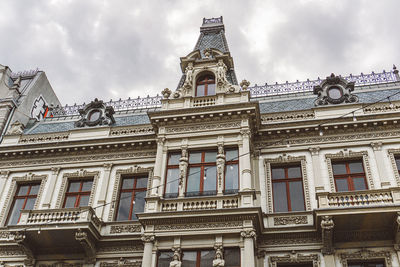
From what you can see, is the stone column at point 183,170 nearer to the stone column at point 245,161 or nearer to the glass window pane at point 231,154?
the glass window pane at point 231,154

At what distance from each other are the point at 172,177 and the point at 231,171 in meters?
2.82

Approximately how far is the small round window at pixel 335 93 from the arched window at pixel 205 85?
6608 mm

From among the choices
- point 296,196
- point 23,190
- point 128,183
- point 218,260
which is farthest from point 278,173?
point 23,190

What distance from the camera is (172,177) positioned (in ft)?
66.5

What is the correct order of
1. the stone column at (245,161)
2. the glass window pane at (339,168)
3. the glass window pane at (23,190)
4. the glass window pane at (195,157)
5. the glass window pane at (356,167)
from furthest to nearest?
the glass window pane at (23,190) → the glass window pane at (195,157) → the glass window pane at (339,168) → the glass window pane at (356,167) → the stone column at (245,161)

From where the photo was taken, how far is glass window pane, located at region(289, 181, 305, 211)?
64.6 feet

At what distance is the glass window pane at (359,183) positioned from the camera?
19562 millimetres

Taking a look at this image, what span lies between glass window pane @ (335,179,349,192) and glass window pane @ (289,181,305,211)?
5.39 feet

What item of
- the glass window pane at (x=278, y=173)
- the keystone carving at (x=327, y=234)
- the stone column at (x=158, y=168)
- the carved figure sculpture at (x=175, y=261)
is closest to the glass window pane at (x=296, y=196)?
the glass window pane at (x=278, y=173)

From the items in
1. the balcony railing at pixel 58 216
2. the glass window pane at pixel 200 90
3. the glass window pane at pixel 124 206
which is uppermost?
the glass window pane at pixel 200 90

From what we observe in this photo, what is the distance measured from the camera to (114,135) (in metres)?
24.6

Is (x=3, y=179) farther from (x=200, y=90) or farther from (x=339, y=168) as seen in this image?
(x=339, y=168)

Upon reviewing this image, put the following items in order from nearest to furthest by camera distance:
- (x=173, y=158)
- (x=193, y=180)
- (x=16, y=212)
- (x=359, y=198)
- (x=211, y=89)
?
→ (x=359, y=198) → (x=193, y=180) → (x=173, y=158) → (x=16, y=212) → (x=211, y=89)

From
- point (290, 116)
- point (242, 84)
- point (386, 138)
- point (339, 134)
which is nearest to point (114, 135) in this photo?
point (242, 84)
